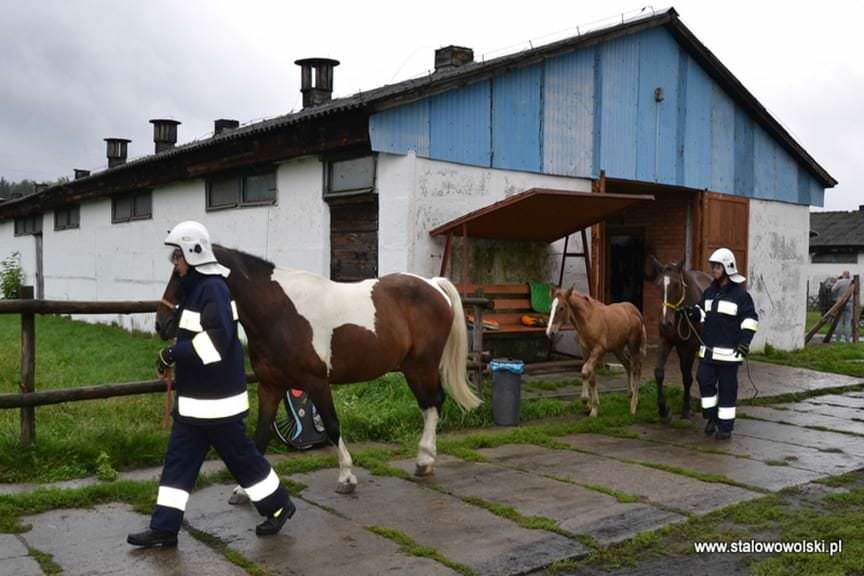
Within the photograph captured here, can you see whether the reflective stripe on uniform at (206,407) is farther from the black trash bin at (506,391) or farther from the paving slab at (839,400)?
the paving slab at (839,400)

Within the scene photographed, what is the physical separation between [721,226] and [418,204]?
25.5ft

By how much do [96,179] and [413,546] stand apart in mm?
16842

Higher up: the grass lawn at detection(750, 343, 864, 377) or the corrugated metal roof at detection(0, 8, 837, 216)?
the corrugated metal roof at detection(0, 8, 837, 216)

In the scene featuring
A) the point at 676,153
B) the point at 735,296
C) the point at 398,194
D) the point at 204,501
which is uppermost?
the point at 676,153

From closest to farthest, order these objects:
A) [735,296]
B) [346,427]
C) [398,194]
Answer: [346,427]
[735,296]
[398,194]

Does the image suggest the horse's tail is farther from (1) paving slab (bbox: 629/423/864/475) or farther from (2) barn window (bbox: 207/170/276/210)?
(2) barn window (bbox: 207/170/276/210)

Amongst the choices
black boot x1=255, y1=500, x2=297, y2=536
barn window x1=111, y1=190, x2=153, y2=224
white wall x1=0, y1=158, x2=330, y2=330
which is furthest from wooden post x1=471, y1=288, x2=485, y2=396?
barn window x1=111, y1=190, x2=153, y2=224

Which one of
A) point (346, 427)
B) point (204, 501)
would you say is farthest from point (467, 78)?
point (204, 501)

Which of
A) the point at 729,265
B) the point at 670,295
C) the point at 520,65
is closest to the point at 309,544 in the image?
the point at 729,265

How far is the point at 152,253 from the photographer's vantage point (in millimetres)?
16781

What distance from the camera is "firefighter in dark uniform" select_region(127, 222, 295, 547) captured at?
179 inches

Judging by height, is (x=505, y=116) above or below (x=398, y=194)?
above

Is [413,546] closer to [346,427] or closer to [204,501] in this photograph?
[204,501]

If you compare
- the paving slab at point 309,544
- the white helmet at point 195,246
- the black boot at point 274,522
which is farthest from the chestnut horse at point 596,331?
the white helmet at point 195,246
